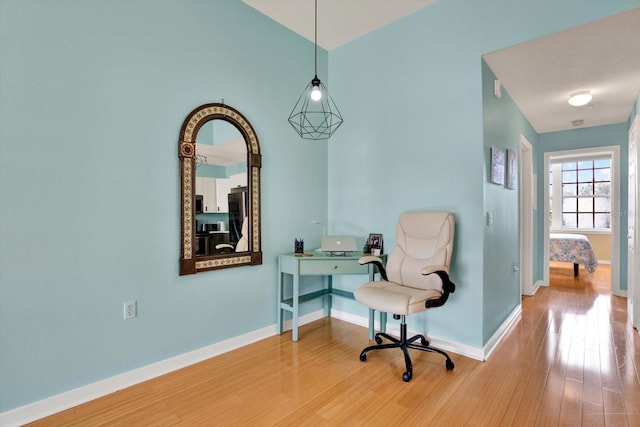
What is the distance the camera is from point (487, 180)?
2.59m

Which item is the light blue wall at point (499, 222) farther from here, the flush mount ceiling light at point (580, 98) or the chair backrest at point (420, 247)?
the flush mount ceiling light at point (580, 98)

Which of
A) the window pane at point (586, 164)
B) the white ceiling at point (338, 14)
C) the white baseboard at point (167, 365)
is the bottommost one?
the white baseboard at point (167, 365)

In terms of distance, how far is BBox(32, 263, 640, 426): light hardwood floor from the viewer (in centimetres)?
178

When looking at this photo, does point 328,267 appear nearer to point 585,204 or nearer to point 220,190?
point 220,190

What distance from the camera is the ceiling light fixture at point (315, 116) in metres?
3.30

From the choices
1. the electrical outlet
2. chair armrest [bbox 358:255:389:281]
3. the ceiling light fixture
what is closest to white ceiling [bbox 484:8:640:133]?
the ceiling light fixture

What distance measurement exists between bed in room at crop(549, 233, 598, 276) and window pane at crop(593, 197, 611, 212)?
89.6 inches

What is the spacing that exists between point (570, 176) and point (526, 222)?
418cm

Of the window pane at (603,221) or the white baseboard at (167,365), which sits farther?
the window pane at (603,221)

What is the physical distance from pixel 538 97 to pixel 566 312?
7.94ft

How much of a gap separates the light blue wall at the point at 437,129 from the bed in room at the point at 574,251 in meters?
2.83

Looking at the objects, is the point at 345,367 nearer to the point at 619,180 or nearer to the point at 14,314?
the point at 14,314

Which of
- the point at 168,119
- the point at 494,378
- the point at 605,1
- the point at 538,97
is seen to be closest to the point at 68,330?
the point at 168,119

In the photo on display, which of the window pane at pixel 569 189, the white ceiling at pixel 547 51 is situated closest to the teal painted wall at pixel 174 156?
the white ceiling at pixel 547 51
